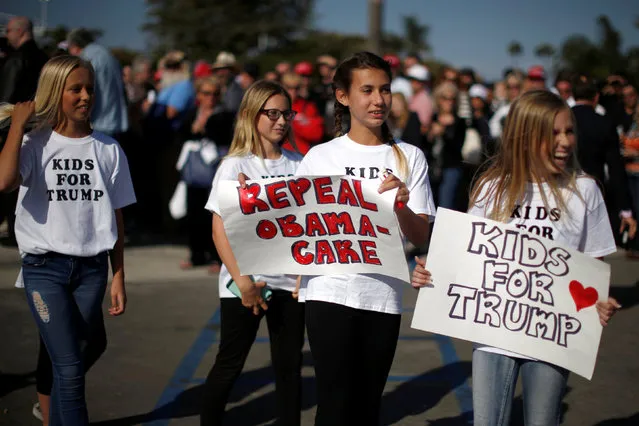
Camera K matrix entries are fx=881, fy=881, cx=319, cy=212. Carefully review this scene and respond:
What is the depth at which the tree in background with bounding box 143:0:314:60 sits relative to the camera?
265 feet

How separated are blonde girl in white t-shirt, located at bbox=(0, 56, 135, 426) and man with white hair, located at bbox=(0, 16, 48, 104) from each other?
5.06m

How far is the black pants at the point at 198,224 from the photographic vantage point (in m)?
9.61

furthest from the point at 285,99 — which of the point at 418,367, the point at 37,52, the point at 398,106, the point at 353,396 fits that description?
the point at 398,106

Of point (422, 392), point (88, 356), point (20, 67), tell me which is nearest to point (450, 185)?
point (20, 67)

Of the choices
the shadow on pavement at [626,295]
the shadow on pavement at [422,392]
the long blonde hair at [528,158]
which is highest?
the long blonde hair at [528,158]

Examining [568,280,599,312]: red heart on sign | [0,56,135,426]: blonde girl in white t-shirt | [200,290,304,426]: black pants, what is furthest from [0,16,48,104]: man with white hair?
[568,280,599,312]: red heart on sign

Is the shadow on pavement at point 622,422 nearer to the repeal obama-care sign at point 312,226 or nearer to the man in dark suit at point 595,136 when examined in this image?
the repeal obama-care sign at point 312,226

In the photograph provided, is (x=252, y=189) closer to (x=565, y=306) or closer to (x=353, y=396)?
(x=353, y=396)

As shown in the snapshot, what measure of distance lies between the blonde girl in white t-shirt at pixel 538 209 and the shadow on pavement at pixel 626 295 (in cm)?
511

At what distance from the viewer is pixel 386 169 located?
12.6 feet

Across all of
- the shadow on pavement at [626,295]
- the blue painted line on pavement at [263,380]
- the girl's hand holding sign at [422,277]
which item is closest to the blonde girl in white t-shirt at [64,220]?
the girl's hand holding sign at [422,277]

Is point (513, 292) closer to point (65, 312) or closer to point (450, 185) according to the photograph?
point (65, 312)

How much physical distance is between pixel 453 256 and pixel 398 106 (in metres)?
7.70

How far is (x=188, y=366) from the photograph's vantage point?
632 cm
